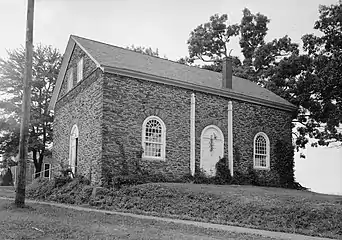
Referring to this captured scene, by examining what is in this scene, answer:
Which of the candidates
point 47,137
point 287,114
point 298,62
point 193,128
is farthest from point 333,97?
point 47,137

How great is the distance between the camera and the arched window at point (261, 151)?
23047mm

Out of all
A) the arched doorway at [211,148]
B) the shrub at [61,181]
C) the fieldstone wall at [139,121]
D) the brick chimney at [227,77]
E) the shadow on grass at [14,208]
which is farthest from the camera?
the brick chimney at [227,77]

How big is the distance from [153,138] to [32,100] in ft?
57.0

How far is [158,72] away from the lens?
2014 centimetres

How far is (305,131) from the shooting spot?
30.4 m

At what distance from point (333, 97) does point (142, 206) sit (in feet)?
52.0

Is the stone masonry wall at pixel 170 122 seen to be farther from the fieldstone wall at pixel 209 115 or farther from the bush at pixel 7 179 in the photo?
the bush at pixel 7 179

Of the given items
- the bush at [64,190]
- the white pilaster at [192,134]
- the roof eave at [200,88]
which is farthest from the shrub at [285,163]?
the bush at [64,190]

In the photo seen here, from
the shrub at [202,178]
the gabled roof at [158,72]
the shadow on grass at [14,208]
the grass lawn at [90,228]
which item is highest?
the gabled roof at [158,72]

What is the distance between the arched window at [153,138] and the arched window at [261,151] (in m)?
6.16

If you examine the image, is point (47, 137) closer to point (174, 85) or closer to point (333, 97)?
point (174, 85)

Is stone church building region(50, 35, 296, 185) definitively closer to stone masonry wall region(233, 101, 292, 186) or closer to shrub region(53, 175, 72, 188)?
stone masonry wall region(233, 101, 292, 186)

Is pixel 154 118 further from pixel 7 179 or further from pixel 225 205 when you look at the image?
pixel 7 179

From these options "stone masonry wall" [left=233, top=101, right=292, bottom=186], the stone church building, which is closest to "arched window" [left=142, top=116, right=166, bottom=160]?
the stone church building
